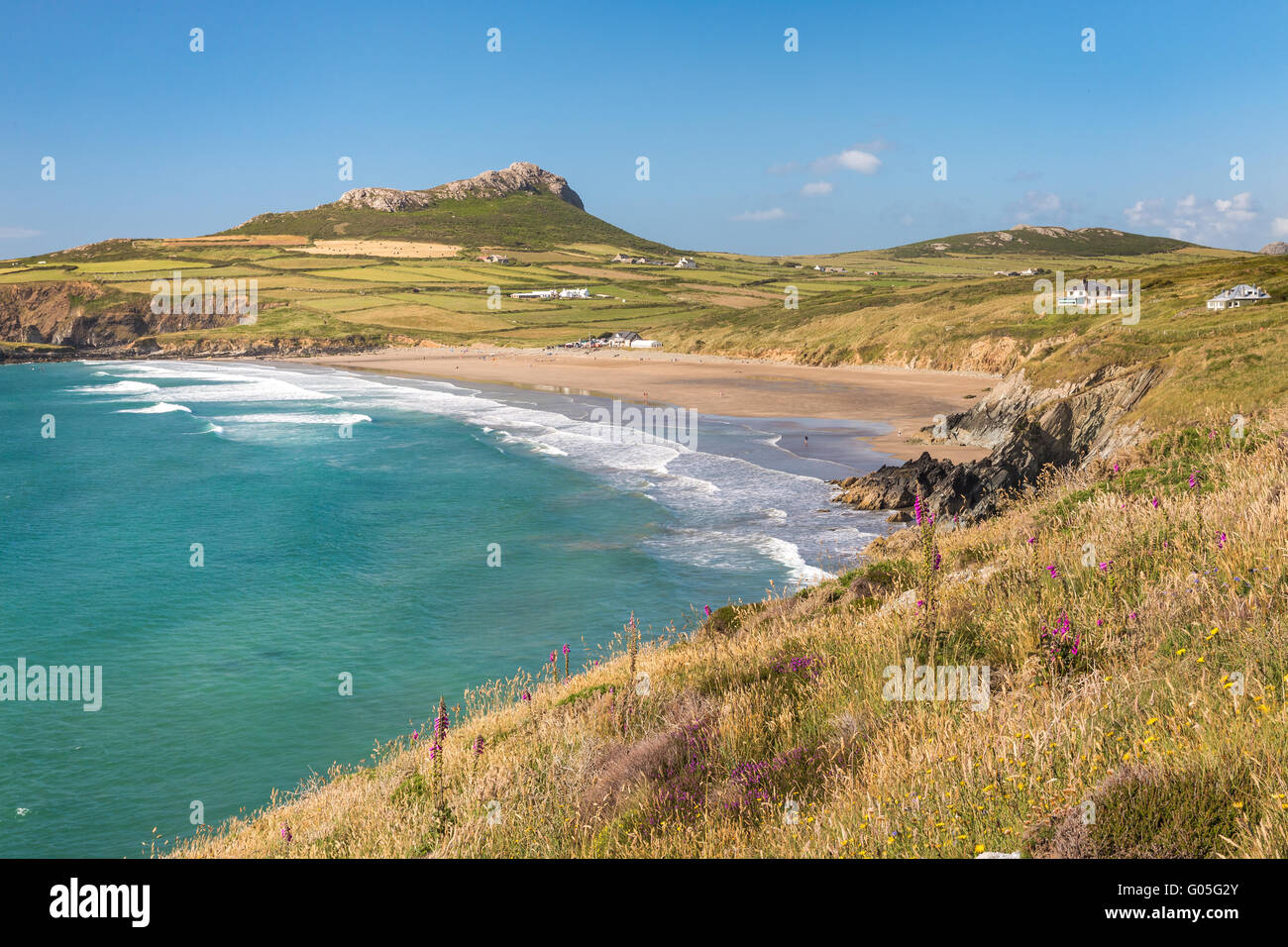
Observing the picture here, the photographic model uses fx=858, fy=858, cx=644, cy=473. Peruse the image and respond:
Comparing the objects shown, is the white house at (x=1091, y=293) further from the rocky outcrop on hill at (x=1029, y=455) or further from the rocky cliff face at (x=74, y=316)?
the rocky cliff face at (x=74, y=316)

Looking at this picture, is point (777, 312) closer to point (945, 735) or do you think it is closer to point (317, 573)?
point (317, 573)

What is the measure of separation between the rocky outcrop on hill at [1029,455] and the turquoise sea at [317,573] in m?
2.17

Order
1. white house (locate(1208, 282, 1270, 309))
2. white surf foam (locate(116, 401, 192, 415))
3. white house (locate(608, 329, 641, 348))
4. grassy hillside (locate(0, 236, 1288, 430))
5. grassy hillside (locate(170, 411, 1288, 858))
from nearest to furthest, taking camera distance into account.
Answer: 1. grassy hillside (locate(170, 411, 1288, 858))
2. grassy hillside (locate(0, 236, 1288, 430))
3. white house (locate(1208, 282, 1270, 309))
4. white surf foam (locate(116, 401, 192, 415))
5. white house (locate(608, 329, 641, 348))

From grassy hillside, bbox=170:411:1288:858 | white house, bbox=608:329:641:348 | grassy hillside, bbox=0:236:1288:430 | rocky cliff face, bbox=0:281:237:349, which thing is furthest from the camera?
rocky cliff face, bbox=0:281:237:349

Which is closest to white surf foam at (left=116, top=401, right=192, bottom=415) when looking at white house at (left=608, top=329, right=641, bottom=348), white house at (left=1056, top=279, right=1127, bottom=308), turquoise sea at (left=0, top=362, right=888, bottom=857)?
turquoise sea at (left=0, top=362, right=888, bottom=857)

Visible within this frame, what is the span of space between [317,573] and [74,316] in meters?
134

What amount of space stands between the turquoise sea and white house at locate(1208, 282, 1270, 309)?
19.3 m

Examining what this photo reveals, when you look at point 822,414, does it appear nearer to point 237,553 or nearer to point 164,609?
point 237,553

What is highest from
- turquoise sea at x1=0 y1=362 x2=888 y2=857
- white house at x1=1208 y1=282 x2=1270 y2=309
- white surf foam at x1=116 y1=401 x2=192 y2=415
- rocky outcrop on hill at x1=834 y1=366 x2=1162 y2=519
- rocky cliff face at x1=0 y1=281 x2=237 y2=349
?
rocky cliff face at x1=0 y1=281 x2=237 y2=349

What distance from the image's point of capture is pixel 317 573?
25922 millimetres

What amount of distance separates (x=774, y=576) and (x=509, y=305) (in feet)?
428

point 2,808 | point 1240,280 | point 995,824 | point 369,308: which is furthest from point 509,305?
point 995,824

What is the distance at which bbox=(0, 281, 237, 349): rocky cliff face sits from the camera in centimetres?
13100

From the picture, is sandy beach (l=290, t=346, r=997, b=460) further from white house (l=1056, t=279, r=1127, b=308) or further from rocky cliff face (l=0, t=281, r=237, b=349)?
rocky cliff face (l=0, t=281, r=237, b=349)
